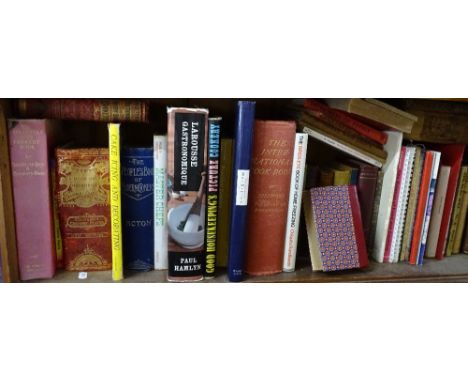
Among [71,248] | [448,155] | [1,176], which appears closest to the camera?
[1,176]

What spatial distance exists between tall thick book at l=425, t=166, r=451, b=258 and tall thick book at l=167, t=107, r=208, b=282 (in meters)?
0.57

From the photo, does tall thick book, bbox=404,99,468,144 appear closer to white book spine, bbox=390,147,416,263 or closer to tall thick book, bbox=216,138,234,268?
white book spine, bbox=390,147,416,263

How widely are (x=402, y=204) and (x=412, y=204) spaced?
3 cm

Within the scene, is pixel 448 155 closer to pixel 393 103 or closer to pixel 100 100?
pixel 393 103

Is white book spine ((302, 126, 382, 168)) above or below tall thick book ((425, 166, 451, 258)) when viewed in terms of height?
above

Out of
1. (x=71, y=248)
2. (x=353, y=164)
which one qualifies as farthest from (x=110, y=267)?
(x=353, y=164)

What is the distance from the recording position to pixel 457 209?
1015 millimetres

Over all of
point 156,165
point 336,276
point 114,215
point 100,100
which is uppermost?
point 100,100

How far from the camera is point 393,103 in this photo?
1005 mm

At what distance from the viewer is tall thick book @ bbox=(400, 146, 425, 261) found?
3.14ft

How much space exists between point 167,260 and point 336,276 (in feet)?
1.25

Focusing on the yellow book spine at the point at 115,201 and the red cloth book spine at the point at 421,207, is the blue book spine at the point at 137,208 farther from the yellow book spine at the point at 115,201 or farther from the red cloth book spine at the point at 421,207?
the red cloth book spine at the point at 421,207

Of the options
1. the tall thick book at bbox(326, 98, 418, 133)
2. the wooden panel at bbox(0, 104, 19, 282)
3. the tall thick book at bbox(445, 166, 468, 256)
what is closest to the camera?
the wooden panel at bbox(0, 104, 19, 282)

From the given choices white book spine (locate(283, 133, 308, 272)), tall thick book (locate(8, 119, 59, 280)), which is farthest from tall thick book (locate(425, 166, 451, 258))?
tall thick book (locate(8, 119, 59, 280))
